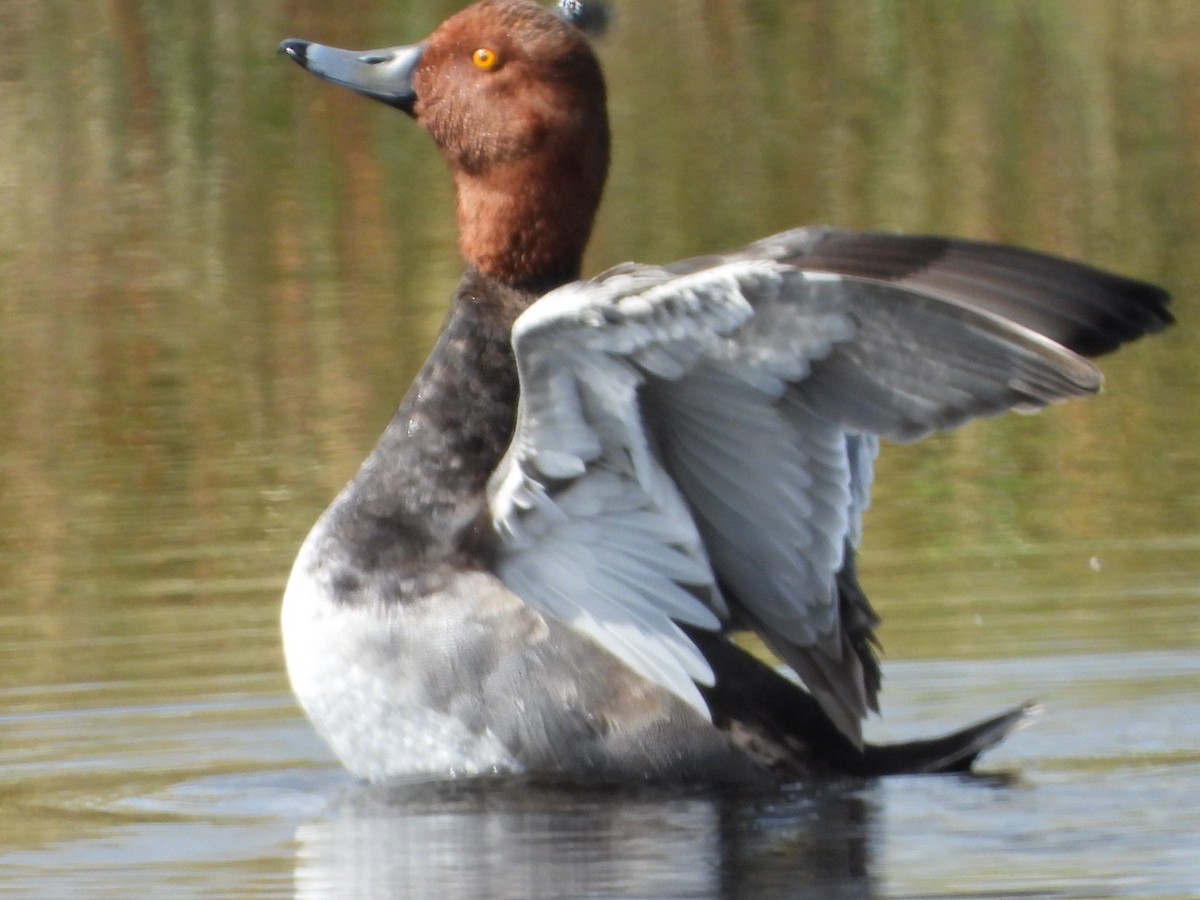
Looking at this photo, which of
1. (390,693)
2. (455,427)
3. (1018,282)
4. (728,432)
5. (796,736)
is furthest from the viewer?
(455,427)

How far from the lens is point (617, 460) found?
5.46m

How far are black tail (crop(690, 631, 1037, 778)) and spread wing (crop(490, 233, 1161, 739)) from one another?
209 millimetres

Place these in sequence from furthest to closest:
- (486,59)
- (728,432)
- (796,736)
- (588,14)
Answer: (588,14)
(486,59)
(796,736)
(728,432)

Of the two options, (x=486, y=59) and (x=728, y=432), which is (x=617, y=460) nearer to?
(x=728, y=432)

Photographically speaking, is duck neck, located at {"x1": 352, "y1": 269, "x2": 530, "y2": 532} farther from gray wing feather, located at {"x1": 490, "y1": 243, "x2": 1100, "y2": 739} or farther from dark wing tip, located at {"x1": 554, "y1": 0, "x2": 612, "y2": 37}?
dark wing tip, located at {"x1": 554, "y1": 0, "x2": 612, "y2": 37}

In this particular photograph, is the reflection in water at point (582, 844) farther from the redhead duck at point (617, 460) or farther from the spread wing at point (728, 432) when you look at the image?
the spread wing at point (728, 432)

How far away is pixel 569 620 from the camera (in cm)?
Answer: 579

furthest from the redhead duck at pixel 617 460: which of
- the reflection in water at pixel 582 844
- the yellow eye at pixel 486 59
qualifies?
the reflection in water at pixel 582 844

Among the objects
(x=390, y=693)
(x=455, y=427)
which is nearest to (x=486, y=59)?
(x=455, y=427)

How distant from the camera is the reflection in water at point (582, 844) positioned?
197 inches

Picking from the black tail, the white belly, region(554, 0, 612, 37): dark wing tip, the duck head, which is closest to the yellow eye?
the duck head

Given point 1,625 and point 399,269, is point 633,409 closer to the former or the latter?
point 1,625

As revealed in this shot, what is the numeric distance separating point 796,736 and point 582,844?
0.77 meters

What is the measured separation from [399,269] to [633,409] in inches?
294
